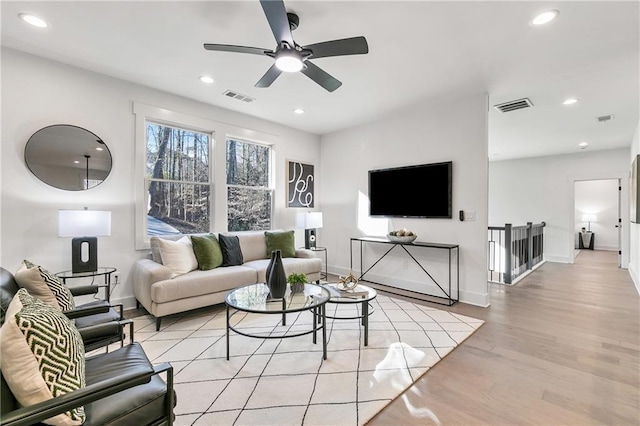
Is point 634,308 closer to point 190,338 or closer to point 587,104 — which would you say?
point 587,104

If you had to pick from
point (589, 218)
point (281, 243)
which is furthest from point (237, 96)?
point (589, 218)

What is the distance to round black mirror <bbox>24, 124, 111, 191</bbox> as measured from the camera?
3047 mm

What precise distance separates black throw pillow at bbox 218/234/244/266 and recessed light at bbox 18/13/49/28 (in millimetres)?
2643

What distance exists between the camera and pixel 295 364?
2.36m

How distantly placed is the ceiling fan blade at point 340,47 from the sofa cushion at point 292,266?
2.57m

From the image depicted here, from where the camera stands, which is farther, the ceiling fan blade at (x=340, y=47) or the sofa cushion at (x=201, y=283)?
the sofa cushion at (x=201, y=283)

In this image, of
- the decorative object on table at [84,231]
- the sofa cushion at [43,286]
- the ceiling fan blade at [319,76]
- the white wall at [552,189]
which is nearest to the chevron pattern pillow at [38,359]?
the sofa cushion at [43,286]

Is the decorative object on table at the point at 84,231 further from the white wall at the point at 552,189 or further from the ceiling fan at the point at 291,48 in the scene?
the white wall at the point at 552,189

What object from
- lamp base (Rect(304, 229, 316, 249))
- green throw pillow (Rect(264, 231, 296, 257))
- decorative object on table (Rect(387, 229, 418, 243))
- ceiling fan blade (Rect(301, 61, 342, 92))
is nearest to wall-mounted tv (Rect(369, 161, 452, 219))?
decorative object on table (Rect(387, 229, 418, 243))

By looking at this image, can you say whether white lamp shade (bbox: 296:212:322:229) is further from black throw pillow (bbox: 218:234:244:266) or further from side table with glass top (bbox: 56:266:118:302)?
side table with glass top (bbox: 56:266:118:302)

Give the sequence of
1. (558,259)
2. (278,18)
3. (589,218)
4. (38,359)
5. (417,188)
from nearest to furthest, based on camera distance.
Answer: (38,359)
(278,18)
(417,188)
(558,259)
(589,218)

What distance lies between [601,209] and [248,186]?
11.3 metres

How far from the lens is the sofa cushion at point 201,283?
2984 millimetres

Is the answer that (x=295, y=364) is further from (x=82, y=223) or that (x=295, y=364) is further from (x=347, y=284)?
(x=82, y=223)
